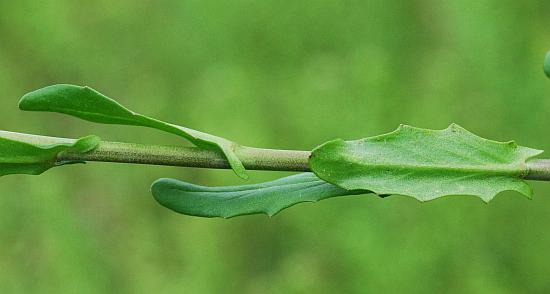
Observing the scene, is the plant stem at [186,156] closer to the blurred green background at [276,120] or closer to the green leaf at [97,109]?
the green leaf at [97,109]

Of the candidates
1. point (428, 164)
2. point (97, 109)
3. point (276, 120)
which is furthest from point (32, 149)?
point (276, 120)

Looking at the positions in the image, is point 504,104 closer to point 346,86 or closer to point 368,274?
point 346,86

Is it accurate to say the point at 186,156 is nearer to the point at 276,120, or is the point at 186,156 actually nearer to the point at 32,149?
the point at 32,149

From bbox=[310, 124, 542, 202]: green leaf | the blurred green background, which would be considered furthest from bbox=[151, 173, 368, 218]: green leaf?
the blurred green background

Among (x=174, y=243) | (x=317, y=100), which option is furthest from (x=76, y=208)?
(x=317, y=100)

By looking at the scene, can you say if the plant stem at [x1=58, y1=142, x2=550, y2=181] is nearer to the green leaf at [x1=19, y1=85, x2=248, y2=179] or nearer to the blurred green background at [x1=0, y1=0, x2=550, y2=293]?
the green leaf at [x1=19, y1=85, x2=248, y2=179]

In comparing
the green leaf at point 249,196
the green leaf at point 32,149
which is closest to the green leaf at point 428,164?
the green leaf at point 249,196

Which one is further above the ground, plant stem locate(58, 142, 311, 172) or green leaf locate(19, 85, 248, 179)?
green leaf locate(19, 85, 248, 179)

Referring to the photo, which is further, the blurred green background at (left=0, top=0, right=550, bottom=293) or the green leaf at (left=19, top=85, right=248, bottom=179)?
the blurred green background at (left=0, top=0, right=550, bottom=293)
